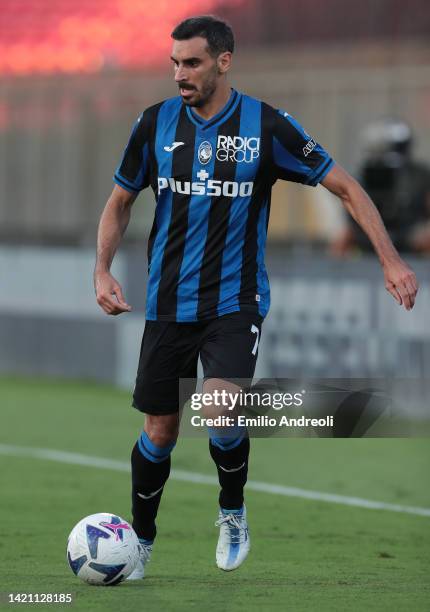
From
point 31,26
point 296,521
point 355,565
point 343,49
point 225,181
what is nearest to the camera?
point 225,181

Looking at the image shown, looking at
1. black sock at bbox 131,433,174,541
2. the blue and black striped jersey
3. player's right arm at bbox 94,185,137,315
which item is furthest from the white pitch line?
player's right arm at bbox 94,185,137,315

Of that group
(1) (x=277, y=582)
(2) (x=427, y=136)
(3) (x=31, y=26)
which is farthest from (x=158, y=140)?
(3) (x=31, y=26)

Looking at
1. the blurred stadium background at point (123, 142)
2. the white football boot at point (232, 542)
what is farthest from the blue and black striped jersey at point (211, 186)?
the blurred stadium background at point (123, 142)

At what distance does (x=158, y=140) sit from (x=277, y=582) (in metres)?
1.83

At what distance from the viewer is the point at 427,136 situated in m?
13.5

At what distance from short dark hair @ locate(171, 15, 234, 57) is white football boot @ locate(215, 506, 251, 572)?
1.89 m

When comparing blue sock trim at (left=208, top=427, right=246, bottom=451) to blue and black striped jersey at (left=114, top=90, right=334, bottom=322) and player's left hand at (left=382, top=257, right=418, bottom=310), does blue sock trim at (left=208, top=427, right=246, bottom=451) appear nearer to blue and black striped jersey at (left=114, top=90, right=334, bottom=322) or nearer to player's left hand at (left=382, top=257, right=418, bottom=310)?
blue and black striped jersey at (left=114, top=90, right=334, bottom=322)

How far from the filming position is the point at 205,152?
5.94m

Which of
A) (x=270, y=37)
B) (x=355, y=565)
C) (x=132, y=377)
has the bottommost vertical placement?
(x=132, y=377)

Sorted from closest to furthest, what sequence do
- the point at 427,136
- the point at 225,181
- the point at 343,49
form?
the point at 225,181, the point at 427,136, the point at 343,49

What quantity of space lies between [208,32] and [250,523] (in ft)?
9.36

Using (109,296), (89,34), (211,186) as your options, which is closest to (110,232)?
(109,296)

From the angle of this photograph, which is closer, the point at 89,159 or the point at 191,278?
the point at 191,278

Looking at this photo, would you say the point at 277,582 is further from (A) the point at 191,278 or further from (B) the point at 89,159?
(B) the point at 89,159
